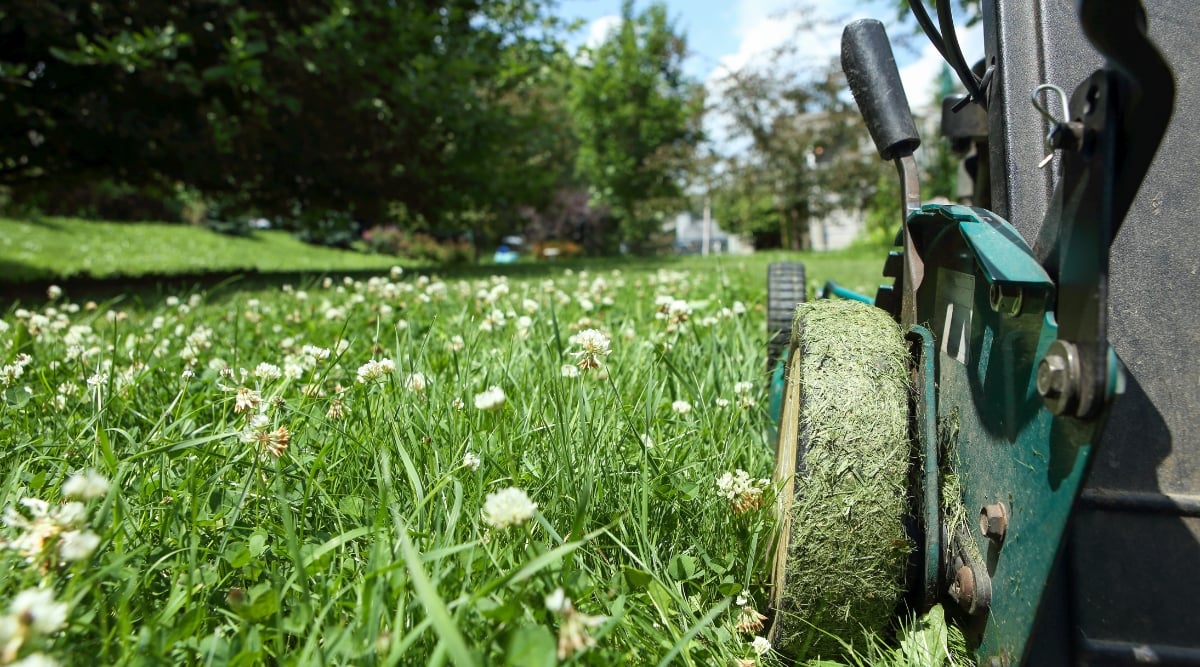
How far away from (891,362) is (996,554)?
1.17 feet

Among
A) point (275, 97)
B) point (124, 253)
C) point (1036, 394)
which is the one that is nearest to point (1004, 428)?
point (1036, 394)

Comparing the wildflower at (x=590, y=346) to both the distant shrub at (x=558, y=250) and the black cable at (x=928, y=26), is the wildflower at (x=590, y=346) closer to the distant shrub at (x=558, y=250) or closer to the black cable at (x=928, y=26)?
the black cable at (x=928, y=26)

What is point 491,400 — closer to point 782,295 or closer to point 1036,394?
point 1036,394

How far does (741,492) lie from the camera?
1.51 metres

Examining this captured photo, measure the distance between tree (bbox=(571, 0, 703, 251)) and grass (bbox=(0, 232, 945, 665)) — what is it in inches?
1155

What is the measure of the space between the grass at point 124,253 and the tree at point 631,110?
16404mm

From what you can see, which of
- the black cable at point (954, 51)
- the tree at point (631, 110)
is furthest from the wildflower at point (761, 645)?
the tree at point (631, 110)

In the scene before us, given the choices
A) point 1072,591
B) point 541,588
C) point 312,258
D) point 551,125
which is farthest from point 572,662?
point 312,258

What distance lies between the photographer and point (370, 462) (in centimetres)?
167

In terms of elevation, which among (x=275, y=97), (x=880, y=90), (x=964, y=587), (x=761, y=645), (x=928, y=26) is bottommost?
(x=761, y=645)

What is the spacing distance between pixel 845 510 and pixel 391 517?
2.76 feet

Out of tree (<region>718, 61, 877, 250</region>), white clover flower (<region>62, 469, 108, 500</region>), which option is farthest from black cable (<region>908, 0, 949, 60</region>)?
tree (<region>718, 61, 877, 250</region>)

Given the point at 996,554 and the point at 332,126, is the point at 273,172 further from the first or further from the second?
the point at 996,554

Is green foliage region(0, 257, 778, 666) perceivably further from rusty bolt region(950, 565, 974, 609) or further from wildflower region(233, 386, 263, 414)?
rusty bolt region(950, 565, 974, 609)
